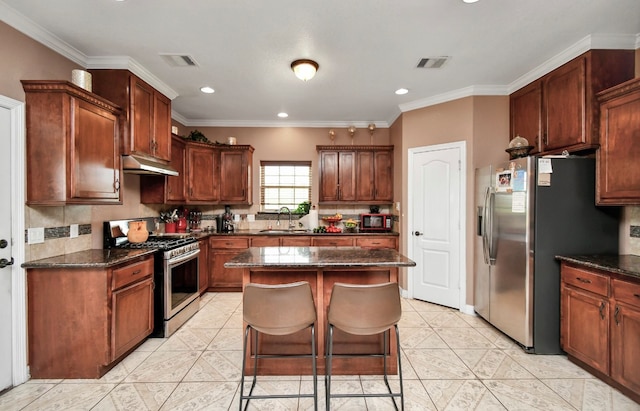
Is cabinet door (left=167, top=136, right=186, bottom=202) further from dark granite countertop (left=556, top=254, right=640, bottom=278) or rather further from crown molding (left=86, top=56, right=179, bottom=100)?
dark granite countertop (left=556, top=254, right=640, bottom=278)

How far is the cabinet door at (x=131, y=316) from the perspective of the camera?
7.75 ft

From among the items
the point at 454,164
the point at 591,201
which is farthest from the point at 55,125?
the point at 591,201

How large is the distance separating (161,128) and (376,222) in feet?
11.1

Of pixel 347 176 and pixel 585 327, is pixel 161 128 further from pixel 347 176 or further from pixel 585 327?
pixel 585 327

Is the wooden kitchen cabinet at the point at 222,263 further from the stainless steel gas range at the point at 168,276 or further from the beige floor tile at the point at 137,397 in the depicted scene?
the beige floor tile at the point at 137,397

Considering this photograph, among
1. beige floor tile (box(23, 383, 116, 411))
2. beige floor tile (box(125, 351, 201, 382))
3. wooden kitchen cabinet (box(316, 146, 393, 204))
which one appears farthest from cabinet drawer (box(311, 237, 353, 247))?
beige floor tile (box(23, 383, 116, 411))

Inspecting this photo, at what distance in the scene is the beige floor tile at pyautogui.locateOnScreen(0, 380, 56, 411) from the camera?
197 centimetres

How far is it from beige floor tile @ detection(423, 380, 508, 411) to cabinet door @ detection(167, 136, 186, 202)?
149 inches

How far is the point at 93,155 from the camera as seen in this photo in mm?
2486

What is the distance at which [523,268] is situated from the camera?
2.68 meters

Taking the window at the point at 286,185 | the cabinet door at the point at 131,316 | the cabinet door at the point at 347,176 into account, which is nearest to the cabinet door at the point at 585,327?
the cabinet door at the point at 347,176

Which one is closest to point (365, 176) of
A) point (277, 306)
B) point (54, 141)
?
point (277, 306)

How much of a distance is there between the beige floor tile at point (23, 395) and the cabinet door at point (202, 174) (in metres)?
2.70

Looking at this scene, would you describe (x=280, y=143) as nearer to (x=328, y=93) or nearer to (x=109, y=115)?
(x=328, y=93)
